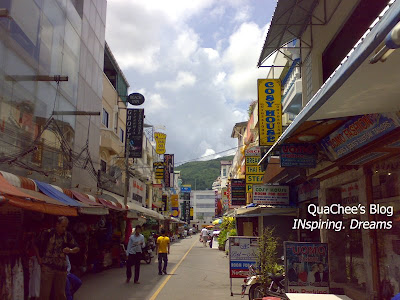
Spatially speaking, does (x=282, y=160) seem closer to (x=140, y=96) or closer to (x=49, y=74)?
(x=49, y=74)

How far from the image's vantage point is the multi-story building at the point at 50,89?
10.6m

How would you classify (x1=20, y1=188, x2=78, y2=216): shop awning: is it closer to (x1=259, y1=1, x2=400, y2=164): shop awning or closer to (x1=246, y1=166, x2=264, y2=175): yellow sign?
(x1=259, y1=1, x2=400, y2=164): shop awning

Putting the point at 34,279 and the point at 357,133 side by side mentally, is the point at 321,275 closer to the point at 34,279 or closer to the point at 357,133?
the point at 357,133

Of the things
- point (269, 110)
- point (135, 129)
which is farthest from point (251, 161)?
point (135, 129)

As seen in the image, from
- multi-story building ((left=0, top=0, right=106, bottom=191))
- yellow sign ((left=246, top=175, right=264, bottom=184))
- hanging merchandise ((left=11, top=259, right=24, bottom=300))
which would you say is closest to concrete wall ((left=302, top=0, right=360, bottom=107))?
multi-story building ((left=0, top=0, right=106, bottom=191))

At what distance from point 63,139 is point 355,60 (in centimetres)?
1280

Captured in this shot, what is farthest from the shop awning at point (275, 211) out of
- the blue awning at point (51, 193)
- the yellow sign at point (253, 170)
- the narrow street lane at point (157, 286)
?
the blue awning at point (51, 193)

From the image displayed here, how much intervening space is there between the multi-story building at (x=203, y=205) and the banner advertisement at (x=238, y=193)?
4236 inches

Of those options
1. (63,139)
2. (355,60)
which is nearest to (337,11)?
(355,60)

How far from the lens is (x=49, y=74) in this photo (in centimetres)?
1355

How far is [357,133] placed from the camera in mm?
8016

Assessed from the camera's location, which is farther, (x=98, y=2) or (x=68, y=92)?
(x=98, y=2)

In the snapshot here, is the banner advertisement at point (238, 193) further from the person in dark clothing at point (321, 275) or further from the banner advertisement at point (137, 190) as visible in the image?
the person in dark clothing at point (321, 275)

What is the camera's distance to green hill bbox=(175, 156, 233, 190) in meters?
139
